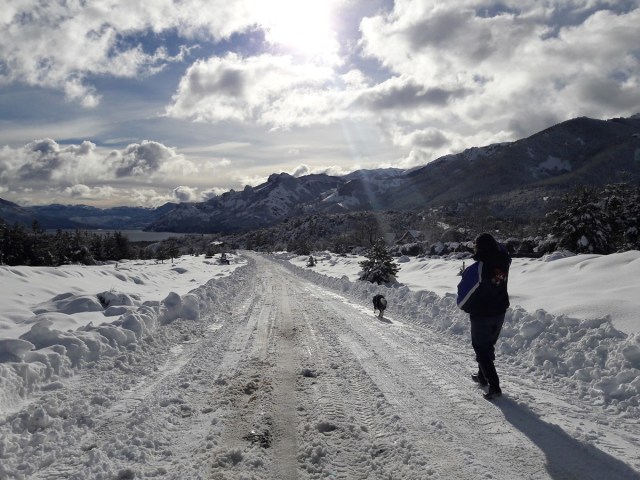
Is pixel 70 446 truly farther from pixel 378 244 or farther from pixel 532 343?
pixel 378 244

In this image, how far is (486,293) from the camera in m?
5.64

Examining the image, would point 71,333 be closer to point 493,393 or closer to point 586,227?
→ point 493,393

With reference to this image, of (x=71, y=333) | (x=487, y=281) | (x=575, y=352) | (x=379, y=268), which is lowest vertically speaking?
(x=71, y=333)

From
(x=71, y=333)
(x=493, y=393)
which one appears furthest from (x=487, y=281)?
(x=71, y=333)

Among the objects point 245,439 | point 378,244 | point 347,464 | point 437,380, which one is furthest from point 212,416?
point 378,244

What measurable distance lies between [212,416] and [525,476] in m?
3.51

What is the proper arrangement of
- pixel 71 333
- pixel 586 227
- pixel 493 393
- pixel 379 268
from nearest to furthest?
pixel 493 393 < pixel 71 333 < pixel 379 268 < pixel 586 227

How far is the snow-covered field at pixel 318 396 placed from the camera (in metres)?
3.96

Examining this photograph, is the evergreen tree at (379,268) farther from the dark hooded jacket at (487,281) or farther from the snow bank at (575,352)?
the dark hooded jacket at (487,281)

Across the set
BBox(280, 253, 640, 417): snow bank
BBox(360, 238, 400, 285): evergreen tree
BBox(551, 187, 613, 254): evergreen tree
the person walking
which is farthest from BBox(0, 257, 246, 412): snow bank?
BBox(551, 187, 613, 254): evergreen tree

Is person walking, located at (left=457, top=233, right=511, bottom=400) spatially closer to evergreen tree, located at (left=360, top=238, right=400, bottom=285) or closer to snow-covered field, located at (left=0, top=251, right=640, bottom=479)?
snow-covered field, located at (left=0, top=251, right=640, bottom=479)

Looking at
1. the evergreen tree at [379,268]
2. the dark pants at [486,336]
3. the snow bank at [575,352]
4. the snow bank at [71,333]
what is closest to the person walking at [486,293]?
the dark pants at [486,336]

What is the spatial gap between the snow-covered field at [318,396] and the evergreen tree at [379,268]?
10271 millimetres

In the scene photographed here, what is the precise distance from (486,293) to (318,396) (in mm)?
2771
